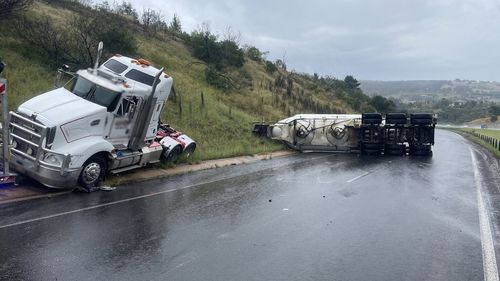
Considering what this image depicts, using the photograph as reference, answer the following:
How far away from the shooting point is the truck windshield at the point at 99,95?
12992mm

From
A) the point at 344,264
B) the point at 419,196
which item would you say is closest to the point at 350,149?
the point at 419,196

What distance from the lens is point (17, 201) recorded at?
1046 cm

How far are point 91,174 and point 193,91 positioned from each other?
20729 mm

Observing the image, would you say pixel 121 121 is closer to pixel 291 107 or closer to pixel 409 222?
pixel 409 222

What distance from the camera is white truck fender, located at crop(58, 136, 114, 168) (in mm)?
11523

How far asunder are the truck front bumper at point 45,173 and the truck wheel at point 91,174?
0.27 m

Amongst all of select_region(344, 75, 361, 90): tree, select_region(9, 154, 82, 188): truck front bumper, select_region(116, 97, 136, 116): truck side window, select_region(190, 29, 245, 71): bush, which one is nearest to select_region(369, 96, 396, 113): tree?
select_region(344, 75, 361, 90): tree

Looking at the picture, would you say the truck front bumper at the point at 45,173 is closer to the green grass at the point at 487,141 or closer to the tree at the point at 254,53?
the green grass at the point at 487,141

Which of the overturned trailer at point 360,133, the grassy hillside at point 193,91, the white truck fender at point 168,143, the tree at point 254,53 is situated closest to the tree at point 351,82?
the tree at point 254,53

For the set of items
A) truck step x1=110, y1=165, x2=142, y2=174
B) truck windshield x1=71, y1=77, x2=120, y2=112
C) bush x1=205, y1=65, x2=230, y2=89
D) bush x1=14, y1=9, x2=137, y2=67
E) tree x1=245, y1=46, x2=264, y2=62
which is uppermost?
tree x1=245, y1=46, x2=264, y2=62

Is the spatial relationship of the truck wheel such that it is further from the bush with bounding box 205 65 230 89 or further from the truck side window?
the bush with bounding box 205 65 230 89

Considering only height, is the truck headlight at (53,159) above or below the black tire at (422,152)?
above

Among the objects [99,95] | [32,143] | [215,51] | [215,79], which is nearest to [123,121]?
[99,95]

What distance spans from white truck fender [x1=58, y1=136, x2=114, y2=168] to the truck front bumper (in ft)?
0.78
